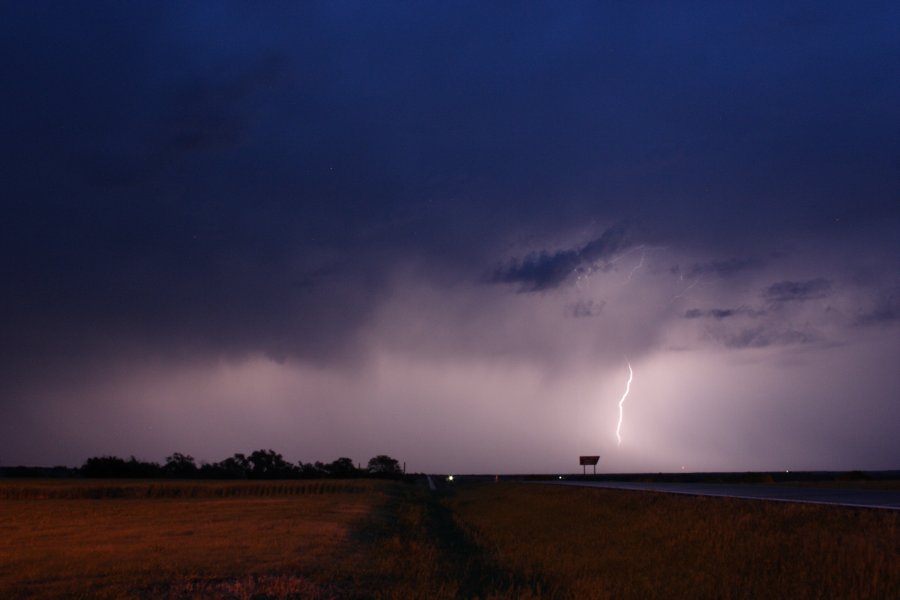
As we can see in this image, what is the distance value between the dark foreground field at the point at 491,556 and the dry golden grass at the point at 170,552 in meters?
0.06

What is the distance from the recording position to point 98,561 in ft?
64.8

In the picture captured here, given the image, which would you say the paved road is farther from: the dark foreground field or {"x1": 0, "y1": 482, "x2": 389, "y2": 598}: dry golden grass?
{"x1": 0, "y1": 482, "x2": 389, "y2": 598}: dry golden grass

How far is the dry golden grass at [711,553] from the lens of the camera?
15.2 meters

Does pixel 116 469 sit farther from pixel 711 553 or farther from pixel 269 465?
pixel 711 553

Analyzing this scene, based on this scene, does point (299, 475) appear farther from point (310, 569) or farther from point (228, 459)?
point (310, 569)

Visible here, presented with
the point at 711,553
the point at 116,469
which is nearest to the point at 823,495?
the point at 711,553

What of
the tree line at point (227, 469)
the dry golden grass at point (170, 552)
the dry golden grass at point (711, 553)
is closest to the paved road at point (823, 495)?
the dry golden grass at point (711, 553)

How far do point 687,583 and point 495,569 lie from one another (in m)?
7.70

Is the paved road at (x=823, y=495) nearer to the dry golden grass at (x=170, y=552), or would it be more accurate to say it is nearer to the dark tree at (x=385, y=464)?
the dry golden grass at (x=170, y=552)

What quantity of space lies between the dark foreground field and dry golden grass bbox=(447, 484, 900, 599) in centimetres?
5

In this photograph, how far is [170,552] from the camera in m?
21.7

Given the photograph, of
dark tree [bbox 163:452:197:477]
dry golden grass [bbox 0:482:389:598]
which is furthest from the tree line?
dry golden grass [bbox 0:482:389:598]

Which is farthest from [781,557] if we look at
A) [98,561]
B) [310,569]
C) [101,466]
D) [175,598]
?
[101,466]

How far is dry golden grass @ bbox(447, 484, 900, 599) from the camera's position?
15.2 metres
